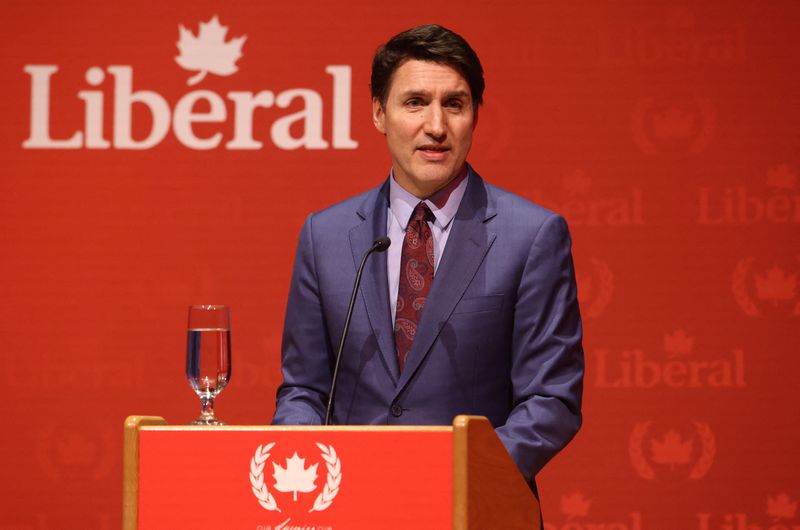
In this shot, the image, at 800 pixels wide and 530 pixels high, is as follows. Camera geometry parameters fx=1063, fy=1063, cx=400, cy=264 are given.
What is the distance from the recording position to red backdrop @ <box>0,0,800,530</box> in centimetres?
325

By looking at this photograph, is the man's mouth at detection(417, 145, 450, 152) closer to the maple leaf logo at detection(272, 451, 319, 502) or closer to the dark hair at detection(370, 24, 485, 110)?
the dark hair at detection(370, 24, 485, 110)

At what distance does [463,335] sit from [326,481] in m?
0.58

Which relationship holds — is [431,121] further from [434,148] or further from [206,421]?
[206,421]

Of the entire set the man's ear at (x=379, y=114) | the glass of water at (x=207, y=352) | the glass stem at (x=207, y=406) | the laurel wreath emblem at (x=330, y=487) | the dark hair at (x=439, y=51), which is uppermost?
the dark hair at (x=439, y=51)

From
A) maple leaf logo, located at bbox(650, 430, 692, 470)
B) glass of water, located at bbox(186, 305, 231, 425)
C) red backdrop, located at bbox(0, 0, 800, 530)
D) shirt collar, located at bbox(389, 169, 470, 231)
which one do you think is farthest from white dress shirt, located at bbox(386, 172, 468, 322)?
maple leaf logo, located at bbox(650, 430, 692, 470)

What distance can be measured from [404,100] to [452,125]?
0.12m

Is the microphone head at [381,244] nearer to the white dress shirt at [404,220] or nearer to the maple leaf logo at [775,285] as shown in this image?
the white dress shirt at [404,220]

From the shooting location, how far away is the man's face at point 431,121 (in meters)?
2.14

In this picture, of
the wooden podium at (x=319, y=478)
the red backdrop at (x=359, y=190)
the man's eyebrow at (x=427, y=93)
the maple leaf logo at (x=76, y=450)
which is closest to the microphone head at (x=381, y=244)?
the man's eyebrow at (x=427, y=93)

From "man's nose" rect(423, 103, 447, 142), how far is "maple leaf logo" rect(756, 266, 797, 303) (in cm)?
154

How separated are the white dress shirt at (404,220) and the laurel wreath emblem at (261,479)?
636 millimetres

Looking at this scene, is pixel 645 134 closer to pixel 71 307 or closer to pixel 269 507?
pixel 71 307

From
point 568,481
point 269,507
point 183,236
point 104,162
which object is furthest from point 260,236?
point 269,507

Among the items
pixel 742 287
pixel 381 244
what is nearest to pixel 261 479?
pixel 381 244
